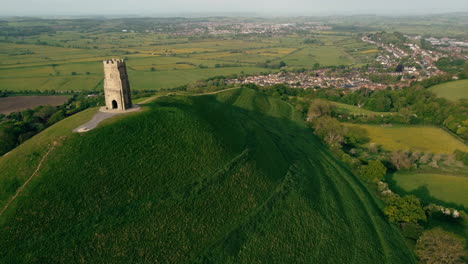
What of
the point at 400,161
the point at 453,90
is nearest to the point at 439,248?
the point at 400,161

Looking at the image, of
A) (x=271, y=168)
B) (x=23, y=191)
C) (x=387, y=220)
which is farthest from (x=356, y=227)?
(x=23, y=191)

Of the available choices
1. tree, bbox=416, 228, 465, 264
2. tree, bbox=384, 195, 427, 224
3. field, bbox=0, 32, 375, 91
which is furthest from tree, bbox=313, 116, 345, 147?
field, bbox=0, 32, 375, 91

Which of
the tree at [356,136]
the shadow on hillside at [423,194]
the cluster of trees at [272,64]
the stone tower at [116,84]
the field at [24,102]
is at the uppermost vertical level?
the stone tower at [116,84]

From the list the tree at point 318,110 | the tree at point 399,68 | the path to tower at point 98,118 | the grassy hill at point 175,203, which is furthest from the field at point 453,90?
the path to tower at point 98,118

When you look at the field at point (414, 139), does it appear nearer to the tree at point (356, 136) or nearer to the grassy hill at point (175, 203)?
the tree at point (356, 136)

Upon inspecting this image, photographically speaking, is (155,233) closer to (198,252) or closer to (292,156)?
(198,252)

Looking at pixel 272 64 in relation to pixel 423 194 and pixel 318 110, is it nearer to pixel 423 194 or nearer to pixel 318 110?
pixel 318 110

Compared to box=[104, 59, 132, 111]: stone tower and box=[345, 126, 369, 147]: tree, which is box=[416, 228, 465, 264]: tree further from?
box=[104, 59, 132, 111]: stone tower
